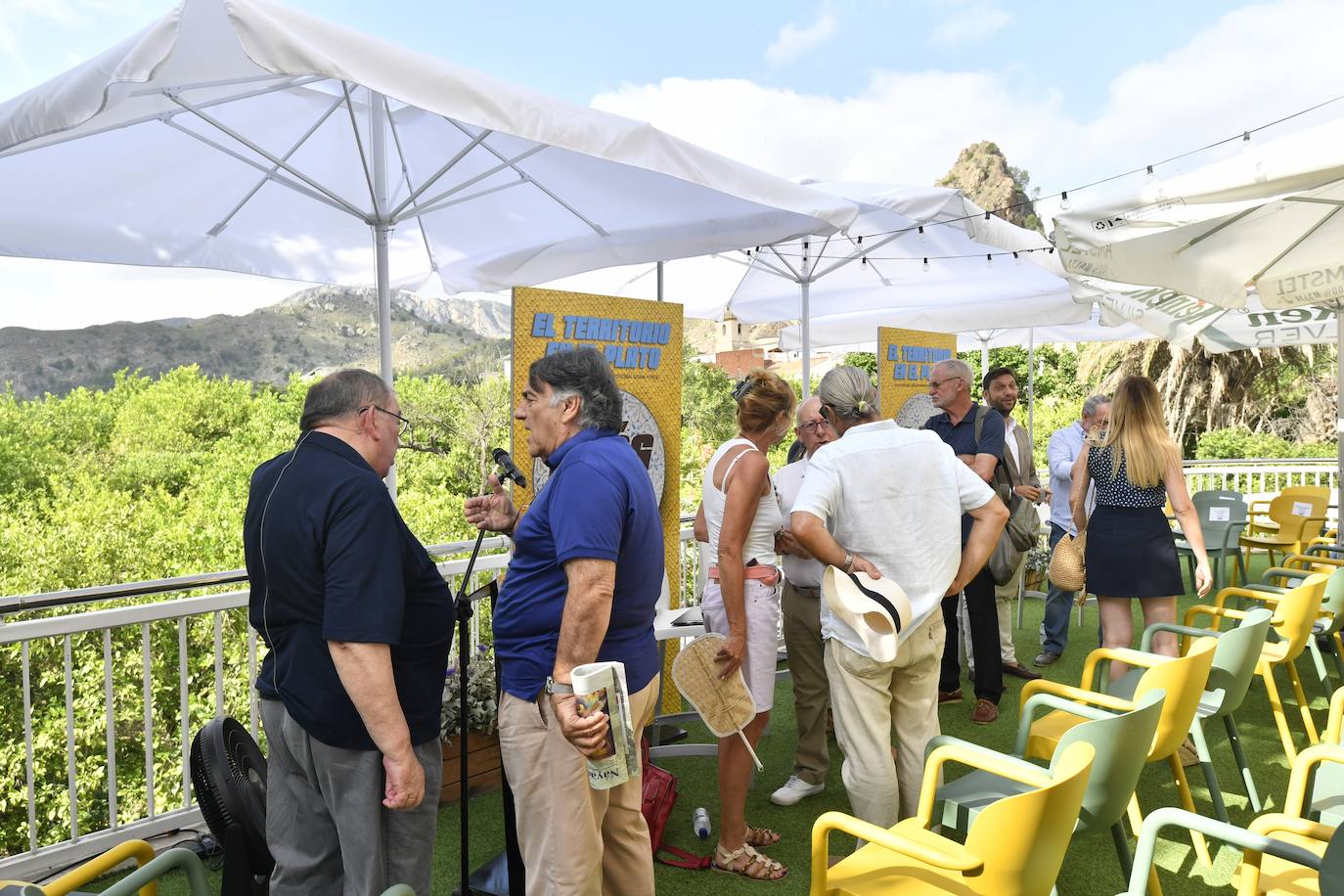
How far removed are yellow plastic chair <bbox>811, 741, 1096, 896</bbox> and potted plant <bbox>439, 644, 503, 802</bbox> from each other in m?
1.98

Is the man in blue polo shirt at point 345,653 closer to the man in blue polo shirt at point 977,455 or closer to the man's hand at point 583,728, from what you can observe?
the man's hand at point 583,728

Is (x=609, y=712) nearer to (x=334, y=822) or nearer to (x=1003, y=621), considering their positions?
(x=334, y=822)

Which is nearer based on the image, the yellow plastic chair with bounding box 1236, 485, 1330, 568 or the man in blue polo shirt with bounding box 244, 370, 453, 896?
the man in blue polo shirt with bounding box 244, 370, 453, 896

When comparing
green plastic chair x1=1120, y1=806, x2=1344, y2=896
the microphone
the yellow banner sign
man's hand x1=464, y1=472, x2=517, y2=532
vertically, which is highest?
the yellow banner sign

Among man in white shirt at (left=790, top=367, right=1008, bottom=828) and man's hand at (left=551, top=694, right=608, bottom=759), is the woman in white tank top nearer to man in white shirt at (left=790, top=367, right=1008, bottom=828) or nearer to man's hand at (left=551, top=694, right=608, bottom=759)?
man in white shirt at (left=790, top=367, right=1008, bottom=828)

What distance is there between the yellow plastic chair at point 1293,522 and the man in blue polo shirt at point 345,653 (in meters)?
7.48

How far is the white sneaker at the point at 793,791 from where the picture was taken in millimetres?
3678

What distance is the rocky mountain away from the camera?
36594mm

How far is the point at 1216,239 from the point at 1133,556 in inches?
68.8

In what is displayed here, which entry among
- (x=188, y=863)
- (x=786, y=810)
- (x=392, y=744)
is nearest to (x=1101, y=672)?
(x=786, y=810)

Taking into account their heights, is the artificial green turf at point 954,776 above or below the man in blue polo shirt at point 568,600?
below

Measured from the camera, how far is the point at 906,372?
6.50 meters

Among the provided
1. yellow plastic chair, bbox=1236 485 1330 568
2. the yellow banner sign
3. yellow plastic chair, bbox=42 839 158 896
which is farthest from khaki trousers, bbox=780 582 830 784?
yellow plastic chair, bbox=1236 485 1330 568

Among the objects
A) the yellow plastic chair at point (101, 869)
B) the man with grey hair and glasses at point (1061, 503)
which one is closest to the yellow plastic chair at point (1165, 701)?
the yellow plastic chair at point (101, 869)
